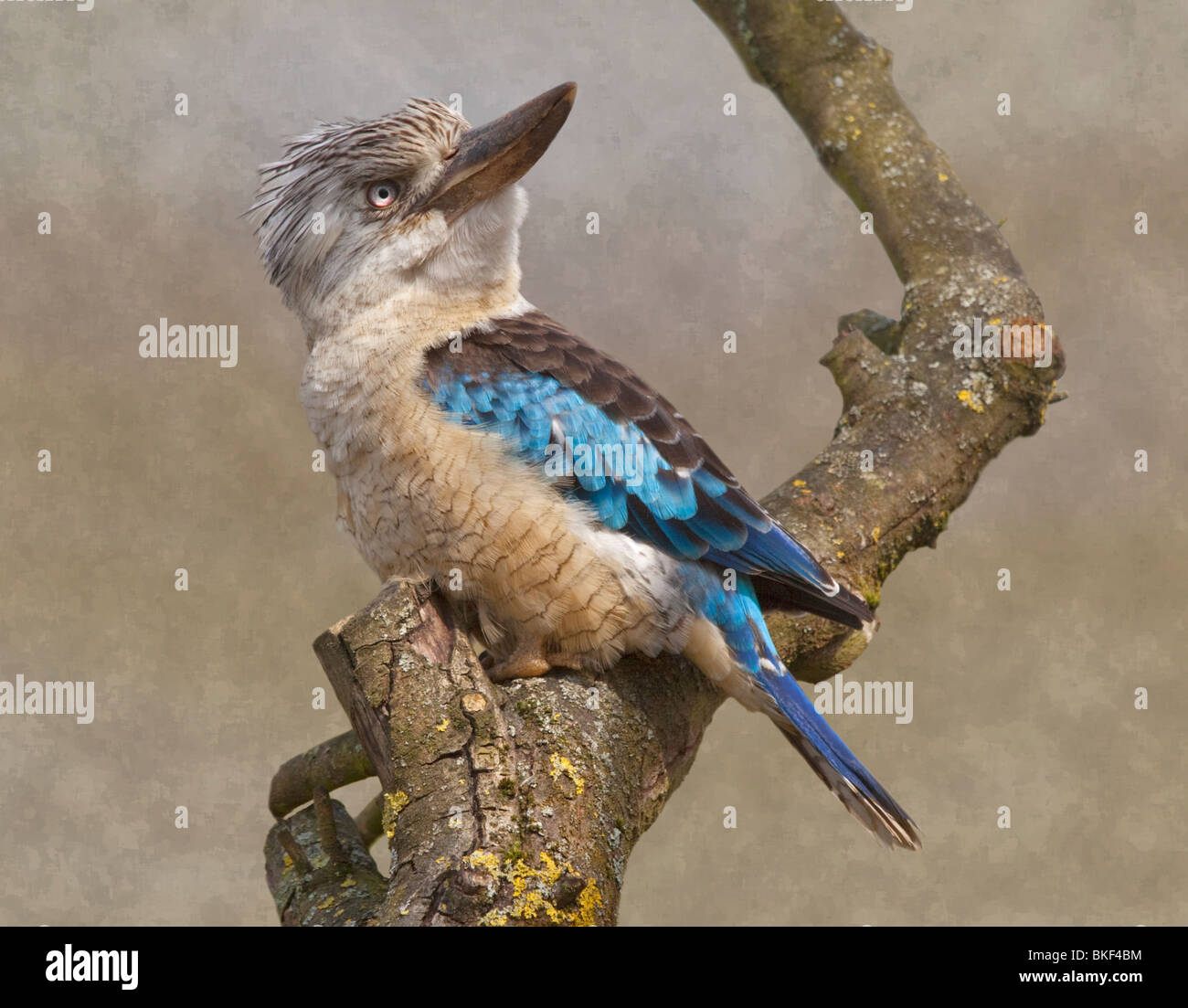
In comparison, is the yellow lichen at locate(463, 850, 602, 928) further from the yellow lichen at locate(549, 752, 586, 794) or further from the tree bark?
the yellow lichen at locate(549, 752, 586, 794)

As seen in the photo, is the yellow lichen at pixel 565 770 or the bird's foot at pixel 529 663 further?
the bird's foot at pixel 529 663

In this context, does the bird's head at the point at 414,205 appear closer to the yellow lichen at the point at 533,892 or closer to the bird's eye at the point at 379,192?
the bird's eye at the point at 379,192

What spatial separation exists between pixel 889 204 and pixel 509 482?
176 cm

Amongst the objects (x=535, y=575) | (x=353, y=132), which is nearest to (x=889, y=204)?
(x=353, y=132)

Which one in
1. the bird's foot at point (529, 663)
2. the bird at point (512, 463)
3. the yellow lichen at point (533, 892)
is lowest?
the yellow lichen at point (533, 892)

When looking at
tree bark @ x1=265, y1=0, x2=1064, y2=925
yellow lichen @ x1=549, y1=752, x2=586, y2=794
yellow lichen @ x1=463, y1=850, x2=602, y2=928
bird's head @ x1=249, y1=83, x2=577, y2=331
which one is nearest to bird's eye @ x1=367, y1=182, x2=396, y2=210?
bird's head @ x1=249, y1=83, x2=577, y2=331

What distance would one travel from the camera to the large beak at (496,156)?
2.40m

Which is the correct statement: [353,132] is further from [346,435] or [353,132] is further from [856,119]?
[856,119]

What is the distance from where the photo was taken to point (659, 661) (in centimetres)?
231

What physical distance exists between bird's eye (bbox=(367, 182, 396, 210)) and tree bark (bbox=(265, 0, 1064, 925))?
94 centimetres

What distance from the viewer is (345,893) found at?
6.96 ft

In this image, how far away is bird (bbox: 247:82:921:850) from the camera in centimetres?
220

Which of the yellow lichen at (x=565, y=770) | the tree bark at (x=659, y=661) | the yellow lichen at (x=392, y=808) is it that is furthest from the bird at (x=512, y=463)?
the yellow lichen at (x=392, y=808)

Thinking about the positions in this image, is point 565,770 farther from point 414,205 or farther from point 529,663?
point 414,205
